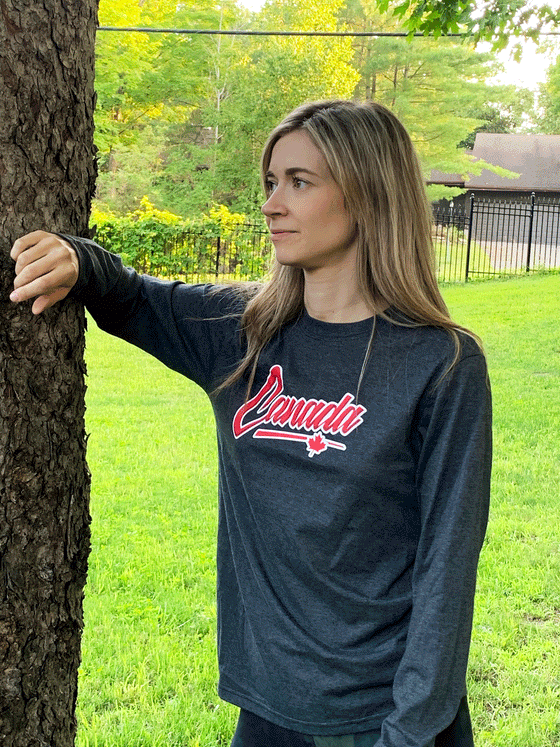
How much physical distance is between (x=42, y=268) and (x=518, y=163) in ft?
132

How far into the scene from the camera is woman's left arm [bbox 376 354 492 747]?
4.95 feet

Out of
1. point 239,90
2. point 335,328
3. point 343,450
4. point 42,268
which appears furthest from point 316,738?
point 239,90

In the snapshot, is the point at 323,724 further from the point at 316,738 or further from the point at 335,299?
the point at 335,299

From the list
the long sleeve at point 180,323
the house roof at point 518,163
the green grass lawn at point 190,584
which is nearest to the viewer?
the long sleeve at point 180,323

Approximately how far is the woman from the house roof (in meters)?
34.8

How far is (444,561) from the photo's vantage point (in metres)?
1.53

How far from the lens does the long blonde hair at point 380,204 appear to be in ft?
5.73

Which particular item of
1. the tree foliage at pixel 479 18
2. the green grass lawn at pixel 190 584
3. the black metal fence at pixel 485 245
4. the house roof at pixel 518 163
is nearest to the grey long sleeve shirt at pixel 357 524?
the green grass lawn at pixel 190 584

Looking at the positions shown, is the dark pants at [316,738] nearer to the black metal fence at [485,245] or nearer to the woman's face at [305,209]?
the woman's face at [305,209]

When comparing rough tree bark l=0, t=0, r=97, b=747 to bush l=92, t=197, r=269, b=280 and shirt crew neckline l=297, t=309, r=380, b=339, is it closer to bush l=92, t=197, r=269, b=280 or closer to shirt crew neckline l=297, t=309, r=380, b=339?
shirt crew neckline l=297, t=309, r=380, b=339

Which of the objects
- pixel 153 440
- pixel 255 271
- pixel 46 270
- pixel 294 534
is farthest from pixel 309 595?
pixel 255 271

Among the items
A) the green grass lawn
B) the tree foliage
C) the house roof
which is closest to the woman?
the green grass lawn

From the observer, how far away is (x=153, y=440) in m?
6.58

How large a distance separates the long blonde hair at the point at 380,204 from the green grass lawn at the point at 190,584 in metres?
1.87
